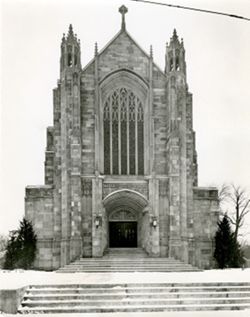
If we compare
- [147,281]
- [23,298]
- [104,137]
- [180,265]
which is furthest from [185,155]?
[23,298]

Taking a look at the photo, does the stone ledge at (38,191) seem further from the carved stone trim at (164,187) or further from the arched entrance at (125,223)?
the carved stone trim at (164,187)

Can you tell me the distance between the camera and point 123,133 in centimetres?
3025

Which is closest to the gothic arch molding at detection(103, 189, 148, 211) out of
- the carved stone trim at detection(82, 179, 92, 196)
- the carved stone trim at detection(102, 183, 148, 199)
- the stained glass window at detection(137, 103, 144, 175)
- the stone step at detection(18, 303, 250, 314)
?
the carved stone trim at detection(102, 183, 148, 199)

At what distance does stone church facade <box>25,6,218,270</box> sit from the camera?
28.6 metres

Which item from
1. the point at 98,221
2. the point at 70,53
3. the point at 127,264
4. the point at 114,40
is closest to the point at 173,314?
the point at 127,264

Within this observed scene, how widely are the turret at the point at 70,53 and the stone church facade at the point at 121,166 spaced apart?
0.20 ft

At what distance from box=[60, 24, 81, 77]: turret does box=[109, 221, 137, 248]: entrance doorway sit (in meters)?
9.99

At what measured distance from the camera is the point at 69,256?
27.9 metres

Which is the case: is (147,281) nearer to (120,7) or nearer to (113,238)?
(113,238)

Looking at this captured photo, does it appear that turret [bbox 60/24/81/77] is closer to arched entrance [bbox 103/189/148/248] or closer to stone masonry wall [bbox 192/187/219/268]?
arched entrance [bbox 103/189/148/248]

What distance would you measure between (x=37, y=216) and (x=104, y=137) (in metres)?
6.18

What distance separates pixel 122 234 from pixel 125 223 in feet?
2.41

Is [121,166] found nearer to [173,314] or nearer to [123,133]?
[123,133]

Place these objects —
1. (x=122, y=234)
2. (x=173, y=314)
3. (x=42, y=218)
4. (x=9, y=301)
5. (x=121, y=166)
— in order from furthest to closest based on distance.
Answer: (x=122, y=234) < (x=121, y=166) < (x=42, y=218) < (x=9, y=301) < (x=173, y=314)
